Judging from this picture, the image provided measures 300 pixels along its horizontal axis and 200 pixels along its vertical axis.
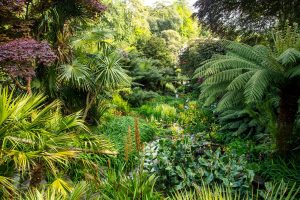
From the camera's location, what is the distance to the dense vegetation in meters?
3.48

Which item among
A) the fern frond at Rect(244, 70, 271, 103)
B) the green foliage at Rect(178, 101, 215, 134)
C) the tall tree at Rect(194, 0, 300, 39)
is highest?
the tall tree at Rect(194, 0, 300, 39)

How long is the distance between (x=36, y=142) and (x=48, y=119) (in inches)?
14.9

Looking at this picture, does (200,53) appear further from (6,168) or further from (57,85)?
(6,168)

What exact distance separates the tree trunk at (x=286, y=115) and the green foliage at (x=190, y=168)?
2.72ft

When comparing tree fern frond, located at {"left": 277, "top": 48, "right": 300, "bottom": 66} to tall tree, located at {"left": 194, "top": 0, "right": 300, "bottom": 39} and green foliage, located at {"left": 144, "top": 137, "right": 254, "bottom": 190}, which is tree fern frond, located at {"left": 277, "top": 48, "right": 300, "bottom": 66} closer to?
green foliage, located at {"left": 144, "top": 137, "right": 254, "bottom": 190}

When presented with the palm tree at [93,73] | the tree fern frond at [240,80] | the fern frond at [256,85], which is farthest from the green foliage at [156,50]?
the fern frond at [256,85]

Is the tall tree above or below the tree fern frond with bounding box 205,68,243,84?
above

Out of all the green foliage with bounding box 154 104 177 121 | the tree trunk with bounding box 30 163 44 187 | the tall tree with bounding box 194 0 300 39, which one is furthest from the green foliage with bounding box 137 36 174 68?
the tree trunk with bounding box 30 163 44 187

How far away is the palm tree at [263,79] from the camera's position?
12.3 ft

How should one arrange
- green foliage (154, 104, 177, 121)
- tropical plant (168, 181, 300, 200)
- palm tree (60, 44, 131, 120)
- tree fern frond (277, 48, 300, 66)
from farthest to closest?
green foliage (154, 104, 177, 121)
palm tree (60, 44, 131, 120)
tree fern frond (277, 48, 300, 66)
tropical plant (168, 181, 300, 200)

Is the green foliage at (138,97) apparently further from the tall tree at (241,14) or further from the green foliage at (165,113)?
the tall tree at (241,14)

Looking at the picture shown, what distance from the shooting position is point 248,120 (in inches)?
256

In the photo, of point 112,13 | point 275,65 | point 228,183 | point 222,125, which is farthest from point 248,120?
point 112,13

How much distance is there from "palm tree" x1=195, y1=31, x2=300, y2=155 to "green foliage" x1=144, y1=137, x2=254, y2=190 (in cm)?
87
